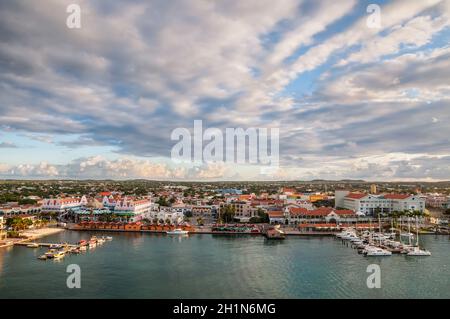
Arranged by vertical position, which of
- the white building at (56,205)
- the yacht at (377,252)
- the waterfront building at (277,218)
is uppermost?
the white building at (56,205)

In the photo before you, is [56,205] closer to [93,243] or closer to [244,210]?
[93,243]

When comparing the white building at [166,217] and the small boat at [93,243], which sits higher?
the white building at [166,217]

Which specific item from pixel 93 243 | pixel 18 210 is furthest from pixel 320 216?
pixel 18 210

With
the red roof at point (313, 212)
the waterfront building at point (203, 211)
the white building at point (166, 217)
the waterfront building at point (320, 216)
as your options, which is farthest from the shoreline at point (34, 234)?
the red roof at point (313, 212)

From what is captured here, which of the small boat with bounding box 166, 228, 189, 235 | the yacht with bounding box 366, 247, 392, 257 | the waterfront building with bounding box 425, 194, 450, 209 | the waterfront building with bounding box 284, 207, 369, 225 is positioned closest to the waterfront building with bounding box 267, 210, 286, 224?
the waterfront building with bounding box 284, 207, 369, 225

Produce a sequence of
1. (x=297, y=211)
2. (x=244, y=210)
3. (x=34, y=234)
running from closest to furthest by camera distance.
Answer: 1. (x=34, y=234)
2. (x=297, y=211)
3. (x=244, y=210)

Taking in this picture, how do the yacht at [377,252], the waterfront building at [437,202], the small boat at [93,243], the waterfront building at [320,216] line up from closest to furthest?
the yacht at [377,252] < the small boat at [93,243] < the waterfront building at [320,216] < the waterfront building at [437,202]

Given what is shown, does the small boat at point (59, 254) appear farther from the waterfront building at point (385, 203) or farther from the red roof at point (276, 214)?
the waterfront building at point (385, 203)
